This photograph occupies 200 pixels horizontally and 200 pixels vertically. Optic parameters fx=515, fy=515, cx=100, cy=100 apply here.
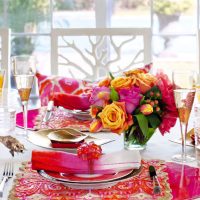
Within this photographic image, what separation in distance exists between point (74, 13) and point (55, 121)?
1.49 meters

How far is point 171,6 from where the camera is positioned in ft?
10.1

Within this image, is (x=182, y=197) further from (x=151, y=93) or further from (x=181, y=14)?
(x=181, y=14)

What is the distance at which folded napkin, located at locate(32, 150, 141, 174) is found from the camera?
114cm

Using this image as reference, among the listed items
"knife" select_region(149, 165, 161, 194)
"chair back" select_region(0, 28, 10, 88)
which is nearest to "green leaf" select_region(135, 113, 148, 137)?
"knife" select_region(149, 165, 161, 194)

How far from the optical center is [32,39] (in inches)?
122

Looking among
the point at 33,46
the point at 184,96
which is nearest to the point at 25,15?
the point at 33,46

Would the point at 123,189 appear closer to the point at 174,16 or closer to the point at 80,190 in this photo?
the point at 80,190

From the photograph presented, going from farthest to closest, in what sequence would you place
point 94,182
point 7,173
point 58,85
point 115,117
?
point 58,85, point 115,117, point 7,173, point 94,182

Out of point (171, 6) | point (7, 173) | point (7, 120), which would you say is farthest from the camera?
point (171, 6)

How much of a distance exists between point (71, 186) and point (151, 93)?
375 millimetres

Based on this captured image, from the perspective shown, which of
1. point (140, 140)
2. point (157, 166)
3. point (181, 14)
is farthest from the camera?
point (181, 14)

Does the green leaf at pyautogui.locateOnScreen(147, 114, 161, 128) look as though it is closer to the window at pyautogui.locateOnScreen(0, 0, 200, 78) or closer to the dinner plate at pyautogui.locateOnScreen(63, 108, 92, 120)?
the dinner plate at pyautogui.locateOnScreen(63, 108, 92, 120)

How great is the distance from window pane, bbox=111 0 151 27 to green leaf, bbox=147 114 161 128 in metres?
1.80

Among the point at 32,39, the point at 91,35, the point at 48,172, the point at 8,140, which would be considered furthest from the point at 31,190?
the point at 32,39
